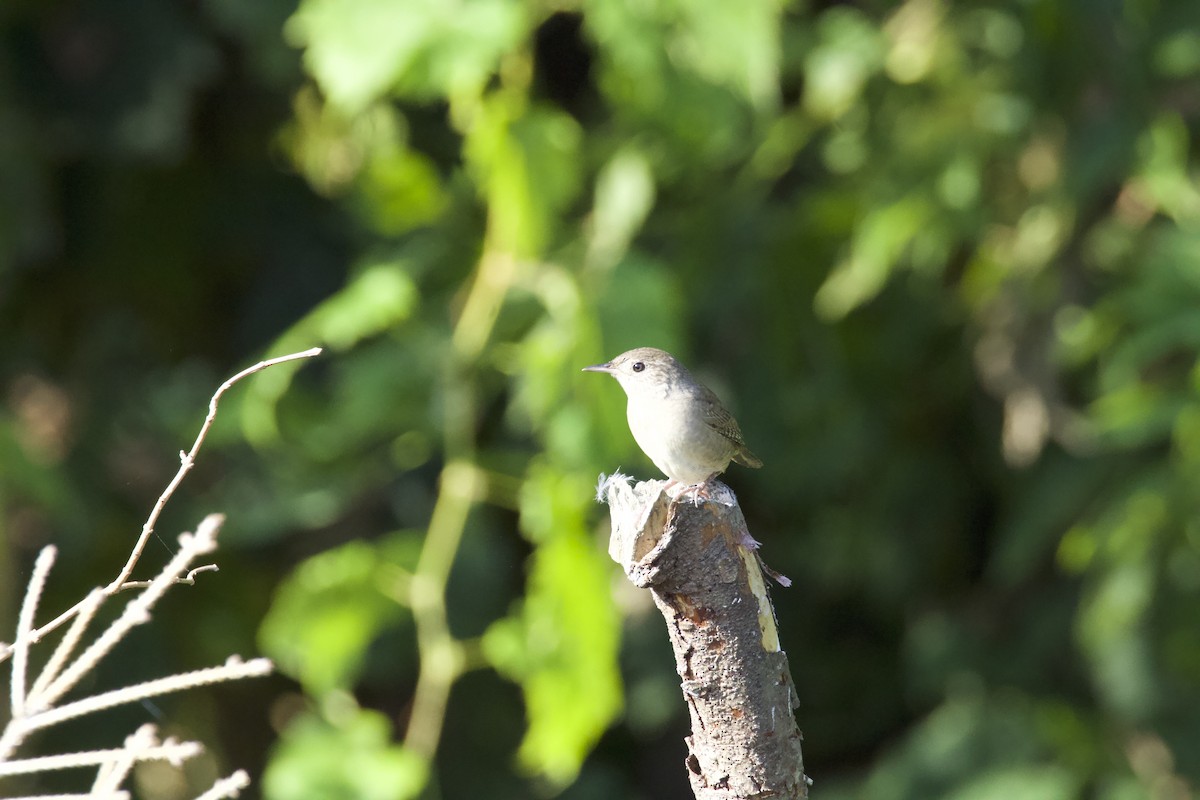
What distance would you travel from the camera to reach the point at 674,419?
10.6 feet

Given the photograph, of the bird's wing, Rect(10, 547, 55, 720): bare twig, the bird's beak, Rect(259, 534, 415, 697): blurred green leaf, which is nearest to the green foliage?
Rect(259, 534, 415, 697): blurred green leaf

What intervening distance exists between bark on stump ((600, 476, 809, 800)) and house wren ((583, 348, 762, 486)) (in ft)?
3.99

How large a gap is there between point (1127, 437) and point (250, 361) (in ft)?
8.72

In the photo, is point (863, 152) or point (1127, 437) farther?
point (863, 152)

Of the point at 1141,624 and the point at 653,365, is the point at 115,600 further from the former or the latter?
the point at 1141,624

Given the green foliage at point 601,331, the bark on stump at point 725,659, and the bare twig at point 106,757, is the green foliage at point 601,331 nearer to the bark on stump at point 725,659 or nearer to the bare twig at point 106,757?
the bark on stump at point 725,659

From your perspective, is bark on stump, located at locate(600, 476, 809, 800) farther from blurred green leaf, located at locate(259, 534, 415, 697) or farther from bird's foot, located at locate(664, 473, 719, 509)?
blurred green leaf, located at locate(259, 534, 415, 697)

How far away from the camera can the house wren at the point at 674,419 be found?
3.20 m

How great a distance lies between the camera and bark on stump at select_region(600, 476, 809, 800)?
1802 millimetres

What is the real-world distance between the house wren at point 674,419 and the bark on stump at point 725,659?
1215mm

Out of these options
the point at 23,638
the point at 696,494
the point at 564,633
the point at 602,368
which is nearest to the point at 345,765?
the point at 564,633

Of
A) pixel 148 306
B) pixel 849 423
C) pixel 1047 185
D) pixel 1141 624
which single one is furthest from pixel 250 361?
pixel 1141 624

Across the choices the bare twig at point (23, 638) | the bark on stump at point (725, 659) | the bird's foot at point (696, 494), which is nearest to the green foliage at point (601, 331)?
the bird's foot at point (696, 494)

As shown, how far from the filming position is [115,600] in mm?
4844
